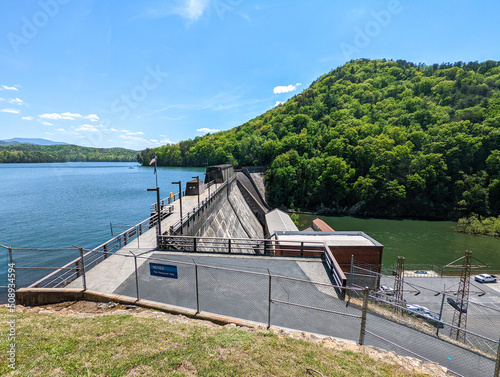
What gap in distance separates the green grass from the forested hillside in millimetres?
60260

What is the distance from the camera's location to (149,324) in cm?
654

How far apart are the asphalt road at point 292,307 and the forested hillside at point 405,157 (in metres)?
56.4

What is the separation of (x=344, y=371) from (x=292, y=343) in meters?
1.38

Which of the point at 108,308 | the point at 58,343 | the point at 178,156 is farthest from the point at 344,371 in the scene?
the point at 178,156

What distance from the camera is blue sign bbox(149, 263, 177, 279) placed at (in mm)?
8008

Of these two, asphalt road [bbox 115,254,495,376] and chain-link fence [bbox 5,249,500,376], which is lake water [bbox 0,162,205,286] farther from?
asphalt road [bbox 115,254,495,376]

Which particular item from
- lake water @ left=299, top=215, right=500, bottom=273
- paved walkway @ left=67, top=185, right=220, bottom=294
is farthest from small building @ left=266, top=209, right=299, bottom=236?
paved walkway @ left=67, top=185, right=220, bottom=294

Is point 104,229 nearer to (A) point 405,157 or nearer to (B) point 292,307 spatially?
(B) point 292,307

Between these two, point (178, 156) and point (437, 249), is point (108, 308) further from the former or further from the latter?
point (178, 156)

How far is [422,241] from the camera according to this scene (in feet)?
137

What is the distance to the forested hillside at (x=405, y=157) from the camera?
183ft

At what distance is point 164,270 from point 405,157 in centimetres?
7120

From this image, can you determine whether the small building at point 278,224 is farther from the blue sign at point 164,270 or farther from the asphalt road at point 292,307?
the blue sign at point 164,270

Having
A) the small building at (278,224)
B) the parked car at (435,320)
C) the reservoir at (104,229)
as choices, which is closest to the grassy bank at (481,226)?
the reservoir at (104,229)
